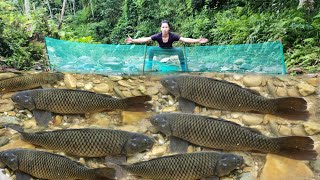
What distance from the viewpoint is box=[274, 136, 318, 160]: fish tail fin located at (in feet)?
9.47

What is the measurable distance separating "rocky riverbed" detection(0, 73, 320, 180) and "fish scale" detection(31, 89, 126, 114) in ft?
0.27

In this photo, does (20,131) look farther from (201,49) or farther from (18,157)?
(201,49)

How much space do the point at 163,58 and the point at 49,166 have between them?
69.8 inches

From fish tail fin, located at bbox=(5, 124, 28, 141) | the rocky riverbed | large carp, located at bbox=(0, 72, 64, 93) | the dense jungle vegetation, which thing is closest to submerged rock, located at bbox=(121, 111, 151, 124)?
the rocky riverbed

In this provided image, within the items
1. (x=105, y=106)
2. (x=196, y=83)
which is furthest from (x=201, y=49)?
(x=105, y=106)

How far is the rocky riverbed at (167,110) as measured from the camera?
2984mm

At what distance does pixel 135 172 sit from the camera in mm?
2951

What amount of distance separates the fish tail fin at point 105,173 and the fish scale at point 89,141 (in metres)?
0.19

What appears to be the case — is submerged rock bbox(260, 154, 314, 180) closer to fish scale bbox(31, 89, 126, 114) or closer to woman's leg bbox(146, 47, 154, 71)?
fish scale bbox(31, 89, 126, 114)

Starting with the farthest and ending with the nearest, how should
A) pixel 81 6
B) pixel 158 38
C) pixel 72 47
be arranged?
pixel 81 6, pixel 72 47, pixel 158 38

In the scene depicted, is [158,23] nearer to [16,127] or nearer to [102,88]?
[102,88]

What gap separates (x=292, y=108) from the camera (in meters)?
3.16

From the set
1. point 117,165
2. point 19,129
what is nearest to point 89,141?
point 117,165

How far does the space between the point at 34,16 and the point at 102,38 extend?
142 inches
